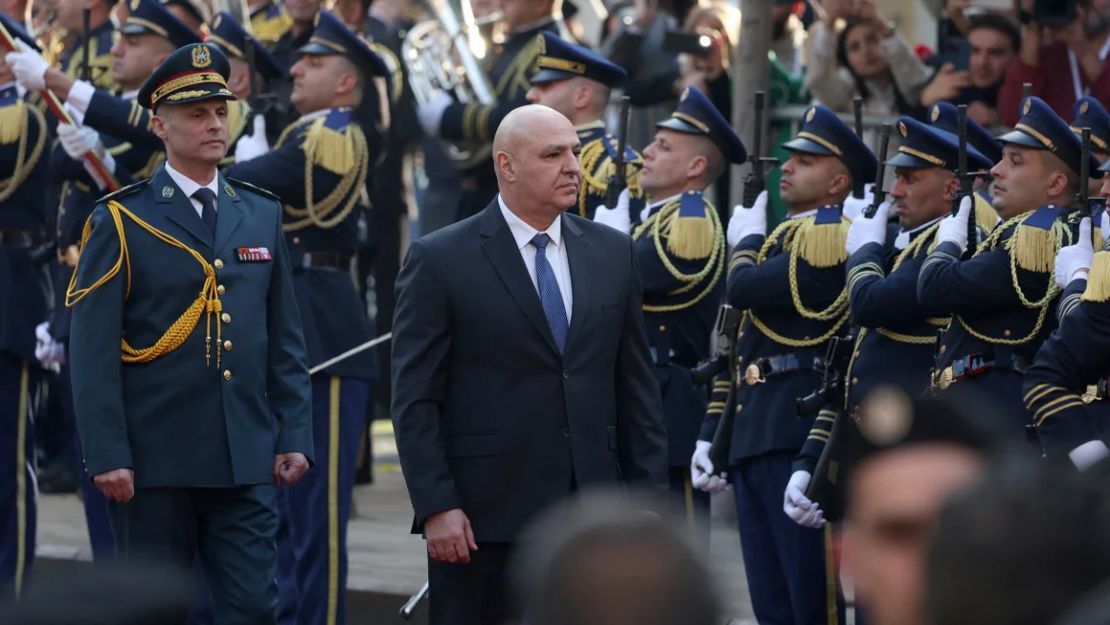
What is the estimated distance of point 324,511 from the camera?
8.73 metres

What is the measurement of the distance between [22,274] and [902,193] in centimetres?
401

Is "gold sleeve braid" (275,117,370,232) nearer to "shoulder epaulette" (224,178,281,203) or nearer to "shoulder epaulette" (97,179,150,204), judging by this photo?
"shoulder epaulette" (224,178,281,203)

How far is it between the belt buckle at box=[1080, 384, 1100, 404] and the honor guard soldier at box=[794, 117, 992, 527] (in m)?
0.69

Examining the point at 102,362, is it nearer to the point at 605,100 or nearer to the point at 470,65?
the point at 605,100

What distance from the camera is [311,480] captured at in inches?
344

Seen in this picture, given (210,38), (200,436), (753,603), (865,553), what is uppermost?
(210,38)

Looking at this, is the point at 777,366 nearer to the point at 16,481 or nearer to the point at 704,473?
the point at 704,473

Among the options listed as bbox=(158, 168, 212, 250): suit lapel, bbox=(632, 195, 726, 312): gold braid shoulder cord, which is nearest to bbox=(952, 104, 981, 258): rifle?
bbox=(632, 195, 726, 312): gold braid shoulder cord

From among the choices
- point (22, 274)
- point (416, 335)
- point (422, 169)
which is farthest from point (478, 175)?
point (416, 335)

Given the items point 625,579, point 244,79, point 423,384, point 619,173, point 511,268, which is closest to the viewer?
point 625,579

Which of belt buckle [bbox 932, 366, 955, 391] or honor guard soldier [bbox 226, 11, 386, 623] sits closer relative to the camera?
belt buckle [bbox 932, 366, 955, 391]

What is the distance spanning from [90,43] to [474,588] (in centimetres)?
495

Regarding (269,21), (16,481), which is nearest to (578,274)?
(16,481)

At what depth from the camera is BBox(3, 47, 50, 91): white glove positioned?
Answer: 891cm
